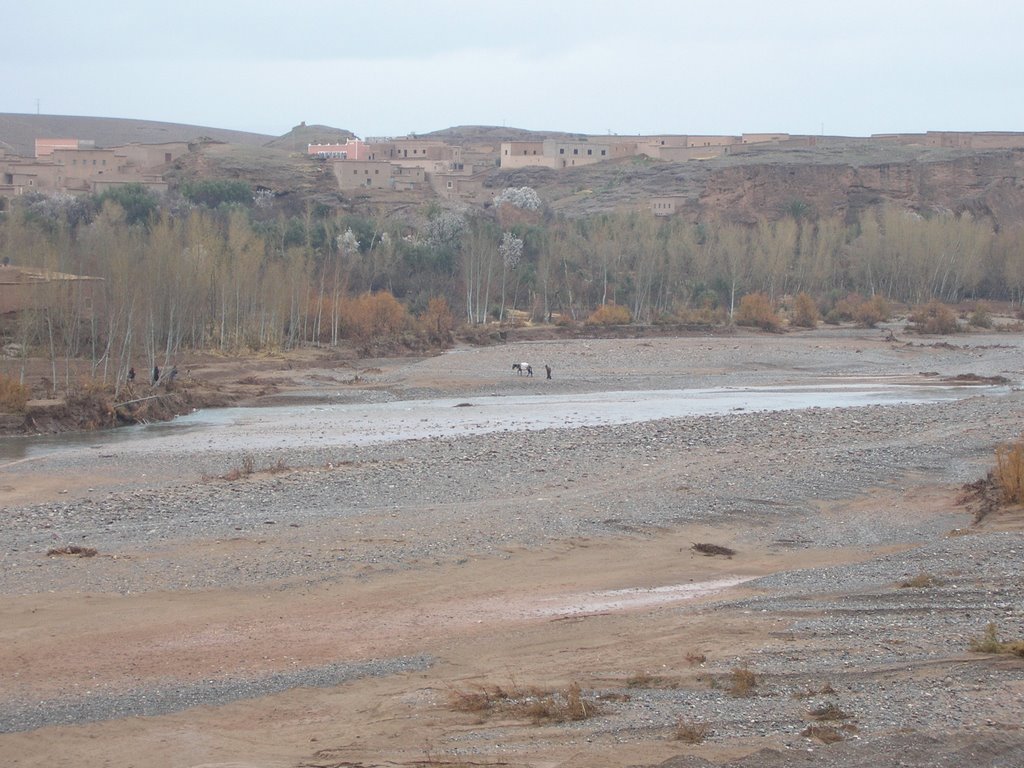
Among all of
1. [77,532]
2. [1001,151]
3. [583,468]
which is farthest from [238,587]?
[1001,151]

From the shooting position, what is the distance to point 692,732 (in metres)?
7.95

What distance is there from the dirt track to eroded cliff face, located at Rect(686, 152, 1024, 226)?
72564mm

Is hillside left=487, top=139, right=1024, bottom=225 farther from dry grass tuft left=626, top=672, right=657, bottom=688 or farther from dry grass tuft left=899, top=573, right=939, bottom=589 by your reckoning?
dry grass tuft left=626, top=672, right=657, bottom=688

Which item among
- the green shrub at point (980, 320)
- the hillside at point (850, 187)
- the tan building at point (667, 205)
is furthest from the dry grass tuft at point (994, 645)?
the tan building at point (667, 205)

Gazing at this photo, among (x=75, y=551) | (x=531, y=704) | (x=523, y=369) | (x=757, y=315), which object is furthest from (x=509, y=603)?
(x=757, y=315)

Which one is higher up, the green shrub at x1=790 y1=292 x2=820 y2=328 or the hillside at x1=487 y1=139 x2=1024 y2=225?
the hillside at x1=487 y1=139 x2=1024 y2=225

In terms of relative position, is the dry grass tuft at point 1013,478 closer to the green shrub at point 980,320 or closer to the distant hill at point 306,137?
the green shrub at point 980,320

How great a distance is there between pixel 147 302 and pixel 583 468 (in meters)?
18.8

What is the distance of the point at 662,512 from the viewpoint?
55.0 ft

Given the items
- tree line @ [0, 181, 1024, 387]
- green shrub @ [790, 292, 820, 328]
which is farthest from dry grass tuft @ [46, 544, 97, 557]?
green shrub @ [790, 292, 820, 328]

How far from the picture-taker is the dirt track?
27.6ft

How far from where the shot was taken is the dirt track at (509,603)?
842 cm

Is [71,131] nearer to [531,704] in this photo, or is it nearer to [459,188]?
[459,188]

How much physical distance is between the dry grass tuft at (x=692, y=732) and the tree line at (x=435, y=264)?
99.2 feet
